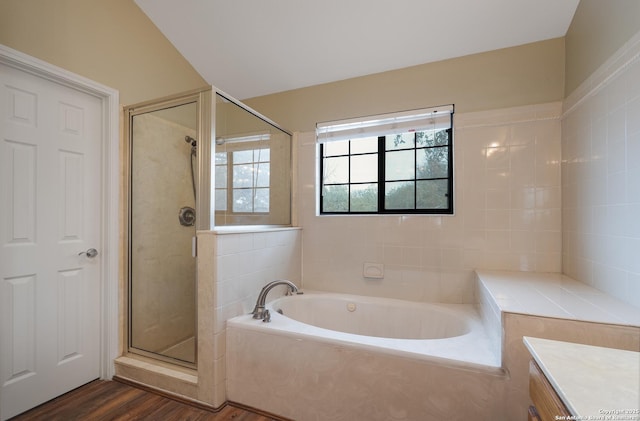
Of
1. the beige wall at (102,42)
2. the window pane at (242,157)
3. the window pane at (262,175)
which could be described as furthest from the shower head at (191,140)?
the beige wall at (102,42)

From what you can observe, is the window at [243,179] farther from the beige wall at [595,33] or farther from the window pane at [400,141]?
the beige wall at [595,33]

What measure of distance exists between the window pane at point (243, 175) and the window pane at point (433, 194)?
1350mm

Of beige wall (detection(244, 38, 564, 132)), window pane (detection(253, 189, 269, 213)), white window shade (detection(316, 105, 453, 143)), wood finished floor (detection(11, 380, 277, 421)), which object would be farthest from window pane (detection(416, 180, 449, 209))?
wood finished floor (detection(11, 380, 277, 421))

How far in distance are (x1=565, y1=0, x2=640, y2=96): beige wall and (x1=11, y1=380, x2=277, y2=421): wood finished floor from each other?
2.60 metres

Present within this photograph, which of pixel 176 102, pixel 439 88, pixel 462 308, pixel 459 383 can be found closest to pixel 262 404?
pixel 459 383

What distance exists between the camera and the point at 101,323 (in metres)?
1.87

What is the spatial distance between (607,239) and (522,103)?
1.05 meters

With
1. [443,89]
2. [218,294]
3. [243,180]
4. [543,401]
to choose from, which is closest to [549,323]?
[543,401]

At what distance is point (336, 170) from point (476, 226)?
1.23 metres

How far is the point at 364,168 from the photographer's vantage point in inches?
98.0

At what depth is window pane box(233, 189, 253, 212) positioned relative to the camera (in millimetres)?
1905

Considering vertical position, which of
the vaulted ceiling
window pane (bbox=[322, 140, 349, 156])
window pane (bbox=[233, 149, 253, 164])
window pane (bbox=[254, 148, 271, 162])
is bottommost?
window pane (bbox=[233, 149, 253, 164])

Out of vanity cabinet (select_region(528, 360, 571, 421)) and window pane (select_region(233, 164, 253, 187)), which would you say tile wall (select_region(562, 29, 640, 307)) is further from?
window pane (select_region(233, 164, 253, 187))

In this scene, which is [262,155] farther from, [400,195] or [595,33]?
[595,33]
